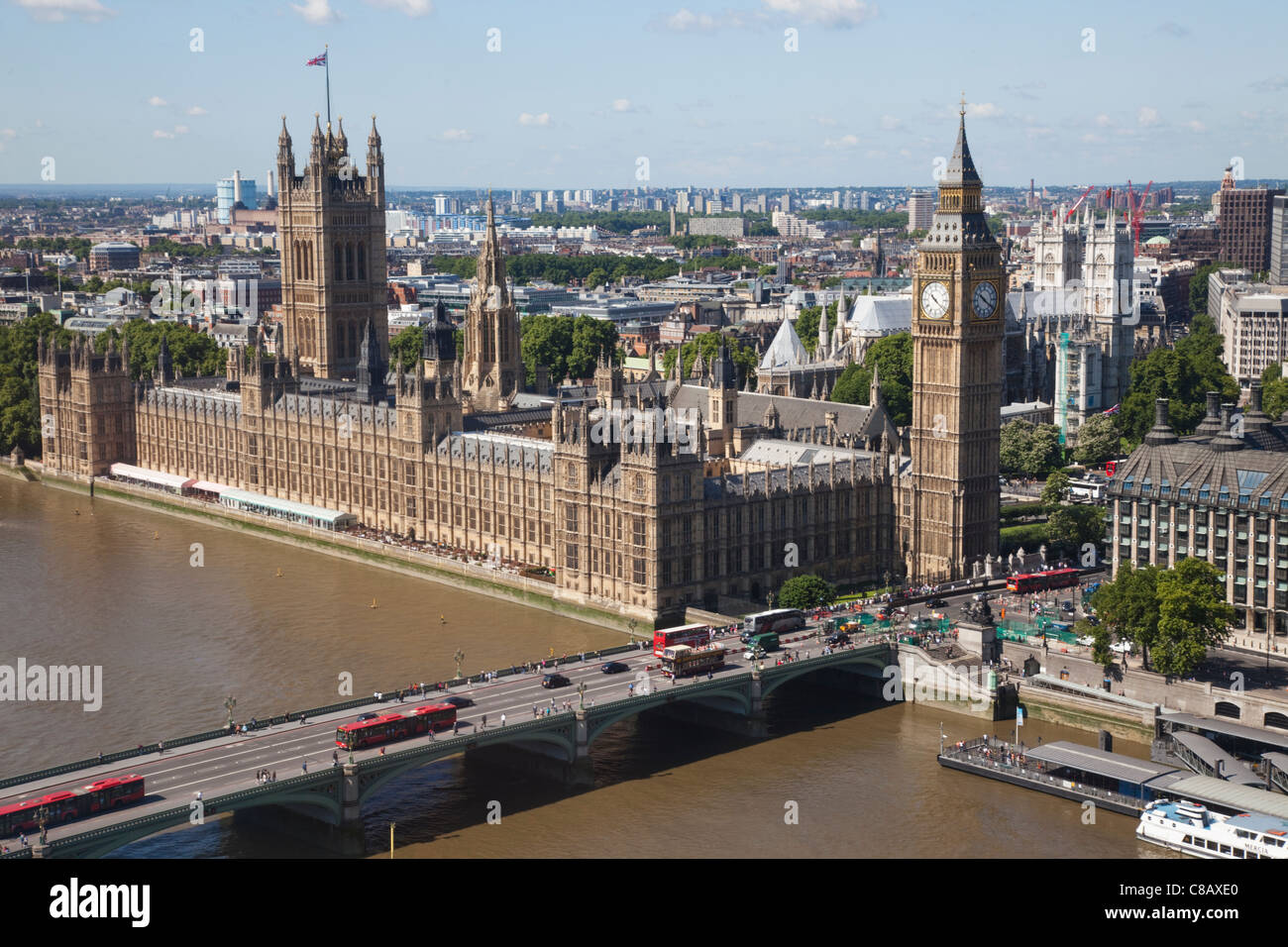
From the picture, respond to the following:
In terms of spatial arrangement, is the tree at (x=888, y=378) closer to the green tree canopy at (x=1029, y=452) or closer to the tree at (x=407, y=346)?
the green tree canopy at (x=1029, y=452)

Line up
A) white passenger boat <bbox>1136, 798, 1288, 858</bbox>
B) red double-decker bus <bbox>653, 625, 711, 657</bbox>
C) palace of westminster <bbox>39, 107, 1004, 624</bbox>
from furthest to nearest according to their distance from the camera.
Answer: palace of westminster <bbox>39, 107, 1004, 624</bbox>, red double-decker bus <bbox>653, 625, 711, 657</bbox>, white passenger boat <bbox>1136, 798, 1288, 858</bbox>

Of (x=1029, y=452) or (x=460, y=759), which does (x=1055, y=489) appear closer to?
(x=1029, y=452)

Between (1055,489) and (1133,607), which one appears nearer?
(1133,607)

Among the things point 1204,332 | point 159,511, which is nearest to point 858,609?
point 159,511

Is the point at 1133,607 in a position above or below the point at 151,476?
above

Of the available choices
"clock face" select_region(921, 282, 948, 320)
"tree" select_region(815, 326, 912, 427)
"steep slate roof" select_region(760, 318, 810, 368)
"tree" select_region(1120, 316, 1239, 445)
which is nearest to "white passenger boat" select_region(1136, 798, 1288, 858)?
"clock face" select_region(921, 282, 948, 320)

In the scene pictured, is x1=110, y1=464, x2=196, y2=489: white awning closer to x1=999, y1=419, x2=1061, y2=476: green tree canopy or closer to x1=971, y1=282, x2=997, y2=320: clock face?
x1=999, y1=419, x2=1061, y2=476: green tree canopy

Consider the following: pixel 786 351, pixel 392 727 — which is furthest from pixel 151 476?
pixel 392 727

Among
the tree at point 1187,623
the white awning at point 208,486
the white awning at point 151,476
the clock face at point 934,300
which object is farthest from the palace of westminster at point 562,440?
the tree at point 1187,623

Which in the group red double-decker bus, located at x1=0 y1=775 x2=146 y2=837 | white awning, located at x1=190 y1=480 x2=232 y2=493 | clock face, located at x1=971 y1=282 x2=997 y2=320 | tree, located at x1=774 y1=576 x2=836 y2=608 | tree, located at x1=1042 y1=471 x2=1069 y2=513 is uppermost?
clock face, located at x1=971 y1=282 x2=997 y2=320
